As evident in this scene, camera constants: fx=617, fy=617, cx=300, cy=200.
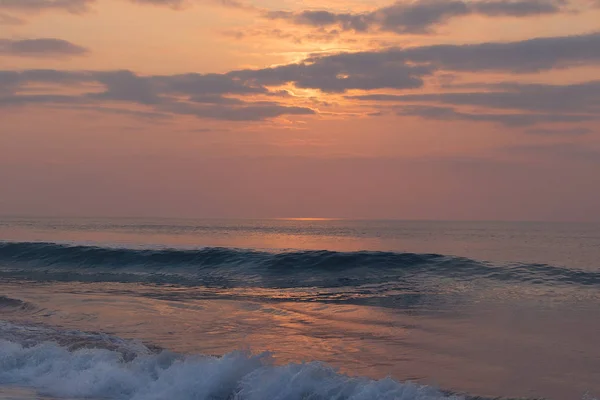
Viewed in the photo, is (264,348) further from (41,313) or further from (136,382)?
(41,313)

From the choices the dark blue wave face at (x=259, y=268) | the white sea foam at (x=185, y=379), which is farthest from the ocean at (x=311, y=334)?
the dark blue wave face at (x=259, y=268)

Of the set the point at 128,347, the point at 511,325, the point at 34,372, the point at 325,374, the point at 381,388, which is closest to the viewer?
the point at 381,388

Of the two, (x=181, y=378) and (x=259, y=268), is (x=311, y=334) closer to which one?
(x=181, y=378)

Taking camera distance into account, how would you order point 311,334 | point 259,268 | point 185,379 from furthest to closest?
point 259,268, point 311,334, point 185,379

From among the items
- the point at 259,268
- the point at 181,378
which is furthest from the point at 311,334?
the point at 259,268

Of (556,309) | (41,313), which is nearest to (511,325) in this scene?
(556,309)

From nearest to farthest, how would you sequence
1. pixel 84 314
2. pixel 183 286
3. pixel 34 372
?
1. pixel 34 372
2. pixel 84 314
3. pixel 183 286

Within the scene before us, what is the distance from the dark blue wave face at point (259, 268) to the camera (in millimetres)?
22500

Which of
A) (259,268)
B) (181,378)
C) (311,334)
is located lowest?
(259,268)

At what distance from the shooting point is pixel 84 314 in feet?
49.0

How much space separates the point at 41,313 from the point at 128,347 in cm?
521

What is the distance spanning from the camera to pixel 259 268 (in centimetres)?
2638

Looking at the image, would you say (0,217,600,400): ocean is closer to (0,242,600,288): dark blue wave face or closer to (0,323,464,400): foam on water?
(0,323,464,400): foam on water

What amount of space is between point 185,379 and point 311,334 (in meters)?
4.16
